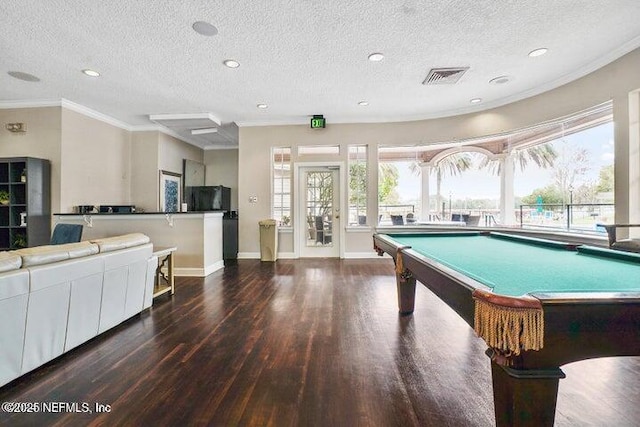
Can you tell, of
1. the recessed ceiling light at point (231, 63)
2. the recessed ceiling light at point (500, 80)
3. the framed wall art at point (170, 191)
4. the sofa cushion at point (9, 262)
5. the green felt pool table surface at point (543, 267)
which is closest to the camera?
the green felt pool table surface at point (543, 267)

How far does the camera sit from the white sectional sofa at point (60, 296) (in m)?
1.68

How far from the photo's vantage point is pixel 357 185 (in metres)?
6.19

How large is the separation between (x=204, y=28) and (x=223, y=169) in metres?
5.40

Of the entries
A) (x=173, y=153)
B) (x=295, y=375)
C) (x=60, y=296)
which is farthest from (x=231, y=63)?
(x=173, y=153)

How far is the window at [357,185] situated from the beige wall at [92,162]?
193 inches

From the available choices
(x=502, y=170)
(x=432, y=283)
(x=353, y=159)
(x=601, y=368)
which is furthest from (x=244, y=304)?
(x=502, y=170)

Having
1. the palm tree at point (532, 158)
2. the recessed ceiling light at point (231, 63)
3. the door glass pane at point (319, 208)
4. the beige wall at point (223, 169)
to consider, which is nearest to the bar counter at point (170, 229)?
the recessed ceiling light at point (231, 63)

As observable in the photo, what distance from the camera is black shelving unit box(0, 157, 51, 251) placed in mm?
4504

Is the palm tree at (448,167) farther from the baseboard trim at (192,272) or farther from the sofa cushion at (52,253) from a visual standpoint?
the sofa cushion at (52,253)

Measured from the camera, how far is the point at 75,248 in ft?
7.04

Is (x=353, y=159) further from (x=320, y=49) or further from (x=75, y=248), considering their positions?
(x=75, y=248)

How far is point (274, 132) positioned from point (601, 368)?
19.2ft

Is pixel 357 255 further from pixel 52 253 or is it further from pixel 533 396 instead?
pixel 533 396

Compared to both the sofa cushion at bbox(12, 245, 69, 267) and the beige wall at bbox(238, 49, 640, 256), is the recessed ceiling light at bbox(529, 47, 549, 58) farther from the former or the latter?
the sofa cushion at bbox(12, 245, 69, 267)
